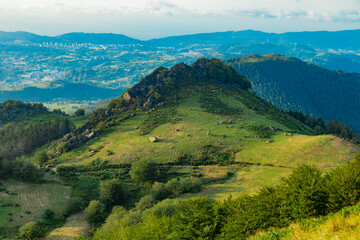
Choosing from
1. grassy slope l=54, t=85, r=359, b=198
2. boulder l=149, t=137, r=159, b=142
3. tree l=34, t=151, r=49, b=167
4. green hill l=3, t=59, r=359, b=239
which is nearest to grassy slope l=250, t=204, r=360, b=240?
green hill l=3, t=59, r=359, b=239

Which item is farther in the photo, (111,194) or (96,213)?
(111,194)

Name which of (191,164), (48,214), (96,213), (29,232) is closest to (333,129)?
(191,164)

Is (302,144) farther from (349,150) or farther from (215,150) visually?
(215,150)

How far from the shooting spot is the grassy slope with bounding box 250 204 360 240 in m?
16.0

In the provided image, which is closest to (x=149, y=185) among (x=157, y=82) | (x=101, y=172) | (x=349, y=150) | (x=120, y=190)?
(x=120, y=190)

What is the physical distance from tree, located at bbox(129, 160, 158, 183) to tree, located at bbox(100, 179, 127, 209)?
595 cm

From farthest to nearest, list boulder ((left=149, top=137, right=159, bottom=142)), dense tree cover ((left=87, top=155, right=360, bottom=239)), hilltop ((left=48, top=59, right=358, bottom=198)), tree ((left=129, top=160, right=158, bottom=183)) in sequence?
boulder ((left=149, top=137, right=159, bottom=142)) → hilltop ((left=48, top=59, right=358, bottom=198)) → tree ((left=129, top=160, right=158, bottom=183)) → dense tree cover ((left=87, top=155, right=360, bottom=239))

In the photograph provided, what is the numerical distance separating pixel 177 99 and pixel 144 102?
1614 centimetres

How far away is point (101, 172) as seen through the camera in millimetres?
73312

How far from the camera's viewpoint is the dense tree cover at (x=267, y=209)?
77.5 ft

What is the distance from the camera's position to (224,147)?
257 feet

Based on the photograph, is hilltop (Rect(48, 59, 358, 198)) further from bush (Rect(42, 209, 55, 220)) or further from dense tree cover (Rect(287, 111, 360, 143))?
dense tree cover (Rect(287, 111, 360, 143))

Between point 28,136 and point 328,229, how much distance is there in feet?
438

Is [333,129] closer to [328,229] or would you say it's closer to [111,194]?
[111,194]
